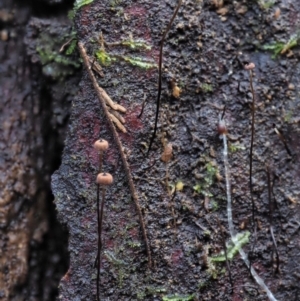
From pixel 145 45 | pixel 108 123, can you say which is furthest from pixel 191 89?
pixel 108 123

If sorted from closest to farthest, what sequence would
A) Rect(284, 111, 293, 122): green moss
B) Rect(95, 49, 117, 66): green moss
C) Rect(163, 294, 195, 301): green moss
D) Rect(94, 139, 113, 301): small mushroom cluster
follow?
1. Rect(94, 139, 113, 301): small mushroom cluster
2. Rect(163, 294, 195, 301): green moss
3. Rect(95, 49, 117, 66): green moss
4. Rect(284, 111, 293, 122): green moss

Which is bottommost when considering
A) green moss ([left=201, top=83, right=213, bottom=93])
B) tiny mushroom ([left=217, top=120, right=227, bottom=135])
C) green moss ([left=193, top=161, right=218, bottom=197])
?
green moss ([left=193, top=161, right=218, bottom=197])

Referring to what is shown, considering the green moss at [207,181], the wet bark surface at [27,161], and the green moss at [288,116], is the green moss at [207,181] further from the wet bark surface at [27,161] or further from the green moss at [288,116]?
the wet bark surface at [27,161]

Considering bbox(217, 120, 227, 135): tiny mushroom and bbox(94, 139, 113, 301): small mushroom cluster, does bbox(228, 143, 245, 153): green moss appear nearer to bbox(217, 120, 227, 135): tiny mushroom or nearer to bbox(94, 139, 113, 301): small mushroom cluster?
bbox(217, 120, 227, 135): tiny mushroom

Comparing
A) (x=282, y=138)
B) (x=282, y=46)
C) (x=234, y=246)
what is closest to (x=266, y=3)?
(x=282, y=46)

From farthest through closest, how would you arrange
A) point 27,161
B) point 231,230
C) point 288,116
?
point 27,161, point 288,116, point 231,230

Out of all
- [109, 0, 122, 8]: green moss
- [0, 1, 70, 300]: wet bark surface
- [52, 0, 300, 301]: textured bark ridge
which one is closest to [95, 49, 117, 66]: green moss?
[52, 0, 300, 301]: textured bark ridge

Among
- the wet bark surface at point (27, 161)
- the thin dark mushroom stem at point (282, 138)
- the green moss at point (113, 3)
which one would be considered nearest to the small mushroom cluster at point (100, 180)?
the wet bark surface at point (27, 161)

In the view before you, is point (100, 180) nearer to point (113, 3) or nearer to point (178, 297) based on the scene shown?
point (178, 297)

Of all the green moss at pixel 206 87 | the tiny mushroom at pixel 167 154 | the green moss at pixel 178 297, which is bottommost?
the green moss at pixel 178 297
